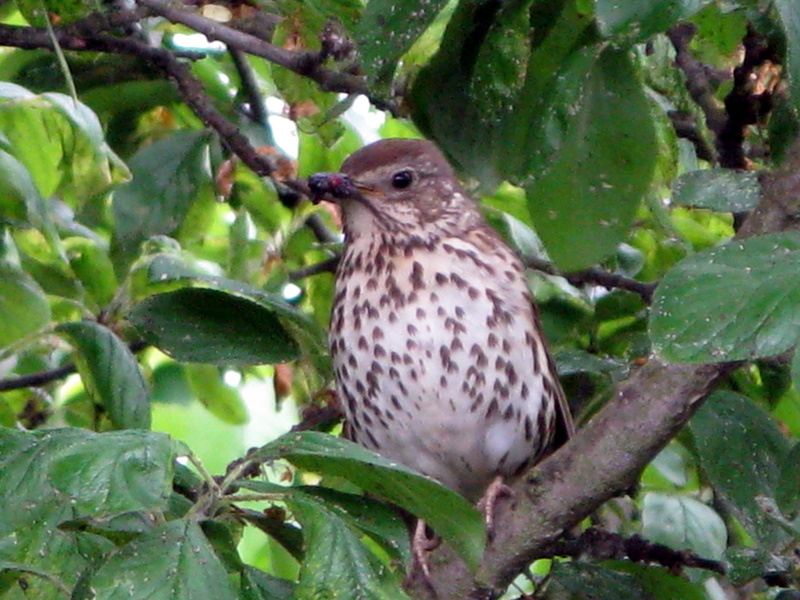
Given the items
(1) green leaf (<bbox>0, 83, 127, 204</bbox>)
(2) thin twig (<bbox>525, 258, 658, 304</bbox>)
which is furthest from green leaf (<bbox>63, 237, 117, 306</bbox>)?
(2) thin twig (<bbox>525, 258, 658, 304</bbox>)

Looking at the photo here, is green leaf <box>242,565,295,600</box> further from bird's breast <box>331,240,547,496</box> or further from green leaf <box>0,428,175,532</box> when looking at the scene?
bird's breast <box>331,240,547,496</box>

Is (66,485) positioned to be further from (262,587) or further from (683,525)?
(683,525)

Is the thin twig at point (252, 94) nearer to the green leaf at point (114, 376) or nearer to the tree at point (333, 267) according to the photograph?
the tree at point (333, 267)

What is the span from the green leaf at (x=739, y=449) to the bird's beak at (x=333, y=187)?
1048 millimetres

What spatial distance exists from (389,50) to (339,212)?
54.2 inches

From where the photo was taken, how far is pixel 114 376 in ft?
8.46

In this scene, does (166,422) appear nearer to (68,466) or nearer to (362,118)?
(362,118)

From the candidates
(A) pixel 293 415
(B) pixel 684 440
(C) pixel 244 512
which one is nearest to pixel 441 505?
(C) pixel 244 512

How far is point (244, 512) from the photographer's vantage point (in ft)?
6.62

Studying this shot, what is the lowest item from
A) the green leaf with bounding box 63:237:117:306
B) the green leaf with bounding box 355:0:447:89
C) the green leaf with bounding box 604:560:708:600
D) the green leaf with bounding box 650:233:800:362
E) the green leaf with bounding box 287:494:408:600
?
the green leaf with bounding box 604:560:708:600

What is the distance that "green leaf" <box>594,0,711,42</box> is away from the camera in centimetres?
196

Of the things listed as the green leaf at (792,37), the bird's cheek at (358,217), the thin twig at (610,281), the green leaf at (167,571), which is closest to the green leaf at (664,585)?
the thin twig at (610,281)

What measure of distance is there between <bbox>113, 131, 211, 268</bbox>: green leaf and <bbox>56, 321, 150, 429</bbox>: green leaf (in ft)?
2.00

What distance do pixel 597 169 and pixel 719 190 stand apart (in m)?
0.20
